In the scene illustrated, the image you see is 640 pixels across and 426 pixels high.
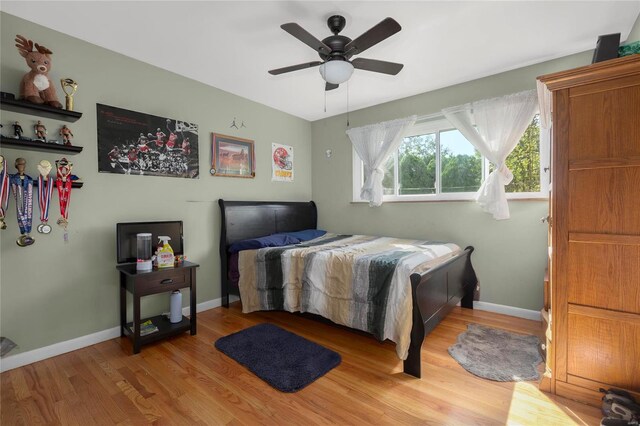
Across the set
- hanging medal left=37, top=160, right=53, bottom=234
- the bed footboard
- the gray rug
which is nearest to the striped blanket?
the bed footboard

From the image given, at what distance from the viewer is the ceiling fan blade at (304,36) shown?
1.72 meters

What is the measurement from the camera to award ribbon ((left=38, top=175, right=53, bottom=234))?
2074mm

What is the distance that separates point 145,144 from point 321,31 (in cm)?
192

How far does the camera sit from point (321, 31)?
227 cm

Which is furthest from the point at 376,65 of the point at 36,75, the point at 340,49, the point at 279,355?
the point at 36,75

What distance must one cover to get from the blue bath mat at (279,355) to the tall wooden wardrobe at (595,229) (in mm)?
1461

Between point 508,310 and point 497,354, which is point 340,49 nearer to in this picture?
point 497,354

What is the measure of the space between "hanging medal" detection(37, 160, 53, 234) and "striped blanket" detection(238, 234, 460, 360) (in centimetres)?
160

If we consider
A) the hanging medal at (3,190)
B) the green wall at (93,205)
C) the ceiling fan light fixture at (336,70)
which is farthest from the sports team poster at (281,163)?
the hanging medal at (3,190)

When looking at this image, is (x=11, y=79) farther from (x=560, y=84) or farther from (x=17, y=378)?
(x=560, y=84)

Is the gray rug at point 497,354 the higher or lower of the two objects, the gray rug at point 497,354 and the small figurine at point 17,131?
the lower

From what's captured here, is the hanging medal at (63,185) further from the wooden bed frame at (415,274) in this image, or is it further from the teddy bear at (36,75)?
the wooden bed frame at (415,274)

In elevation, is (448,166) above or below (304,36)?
below

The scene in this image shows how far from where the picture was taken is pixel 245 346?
2.34 metres
